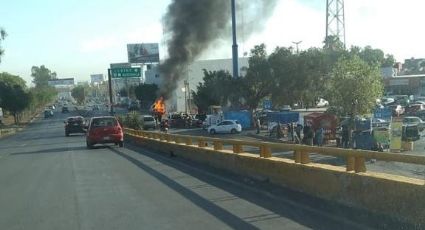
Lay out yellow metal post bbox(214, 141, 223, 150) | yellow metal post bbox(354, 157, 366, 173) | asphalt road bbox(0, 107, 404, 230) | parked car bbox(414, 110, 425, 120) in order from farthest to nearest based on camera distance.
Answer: parked car bbox(414, 110, 425, 120)
yellow metal post bbox(214, 141, 223, 150)
yellow metal post bbox(354, 157, 366, 173)
asphalt road bbox(0, 107, 404, 230)

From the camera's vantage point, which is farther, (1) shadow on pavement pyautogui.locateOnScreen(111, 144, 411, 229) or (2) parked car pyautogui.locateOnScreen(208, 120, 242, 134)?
(2) parked car pyautogui.locateOnScreen(208, 120, 242, 134)

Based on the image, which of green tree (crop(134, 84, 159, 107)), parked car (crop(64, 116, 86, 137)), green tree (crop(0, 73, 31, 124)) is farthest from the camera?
green tree (crop(134, 84, 159, 107))

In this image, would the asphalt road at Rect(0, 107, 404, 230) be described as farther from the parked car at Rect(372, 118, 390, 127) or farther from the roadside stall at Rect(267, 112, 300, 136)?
the roadside stall at Rect(267, 112, 300, 136)

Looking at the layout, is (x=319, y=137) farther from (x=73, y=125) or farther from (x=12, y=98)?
(x=12, y=98)

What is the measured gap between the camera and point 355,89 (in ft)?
128

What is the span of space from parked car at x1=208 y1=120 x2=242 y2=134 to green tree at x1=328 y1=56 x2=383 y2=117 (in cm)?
1275

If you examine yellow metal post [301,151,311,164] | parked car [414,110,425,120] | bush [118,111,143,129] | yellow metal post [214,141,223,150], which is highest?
yellow metal post [301,151,311,164]

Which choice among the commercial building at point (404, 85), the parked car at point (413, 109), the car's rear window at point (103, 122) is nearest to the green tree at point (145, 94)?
the commercial building at point (404, 85)

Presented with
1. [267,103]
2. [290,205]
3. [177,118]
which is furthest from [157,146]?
[177,118]

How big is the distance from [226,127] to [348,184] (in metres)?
42.4

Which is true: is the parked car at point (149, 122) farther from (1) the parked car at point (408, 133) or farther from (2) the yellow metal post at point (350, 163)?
(2) the yellow metal post at point (350, 163)

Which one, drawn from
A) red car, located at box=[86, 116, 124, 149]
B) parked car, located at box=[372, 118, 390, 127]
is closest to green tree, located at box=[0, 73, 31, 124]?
parked car, located at box=[372, 118, 390, 127]

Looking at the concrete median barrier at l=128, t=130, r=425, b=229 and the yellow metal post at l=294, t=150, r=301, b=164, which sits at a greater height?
the yellow metal post at l=294, t=150, r=301, b=164

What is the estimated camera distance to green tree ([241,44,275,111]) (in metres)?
56.6
